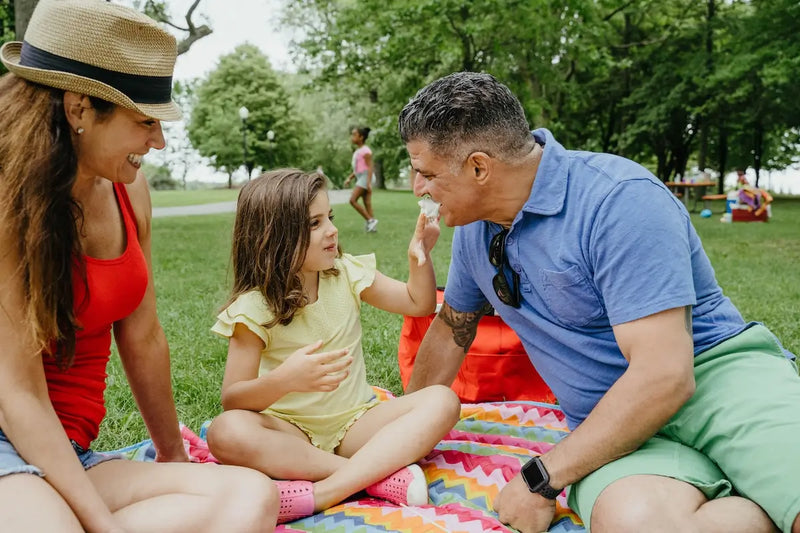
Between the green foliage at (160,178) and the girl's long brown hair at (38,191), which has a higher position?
the girl's long brown hair at (38,191)

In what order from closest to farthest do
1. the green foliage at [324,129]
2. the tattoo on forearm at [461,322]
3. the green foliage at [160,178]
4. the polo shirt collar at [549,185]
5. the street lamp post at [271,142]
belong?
the polo shirt collar at [549,185] → the tattoo on forearm at [461,322] → the green foliage at [324,129] → the street lamp post at [271,142] → the green foliage at [160,178]


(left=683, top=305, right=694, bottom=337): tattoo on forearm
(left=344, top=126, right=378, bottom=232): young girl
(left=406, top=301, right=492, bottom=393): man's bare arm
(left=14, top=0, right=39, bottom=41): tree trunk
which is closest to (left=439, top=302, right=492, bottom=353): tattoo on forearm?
(left=406, top=301, right=492, bottom=393): man's bare arm

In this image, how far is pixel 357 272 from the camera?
2.97 meters

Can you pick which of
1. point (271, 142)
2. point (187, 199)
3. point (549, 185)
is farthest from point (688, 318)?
point (271, 142)

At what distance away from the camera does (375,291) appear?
9.84 ft

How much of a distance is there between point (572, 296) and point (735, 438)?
608 millimetres

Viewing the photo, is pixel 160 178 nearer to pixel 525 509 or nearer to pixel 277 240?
pixel 277 240

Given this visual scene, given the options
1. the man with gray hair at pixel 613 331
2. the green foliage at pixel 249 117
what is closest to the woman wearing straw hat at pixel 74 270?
the man with gray hair at pixel 613 331

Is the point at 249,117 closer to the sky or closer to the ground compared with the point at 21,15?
closer to the ground

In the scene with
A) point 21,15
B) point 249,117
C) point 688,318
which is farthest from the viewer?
point 249,117

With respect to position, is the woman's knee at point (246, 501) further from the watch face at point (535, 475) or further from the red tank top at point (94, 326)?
the watch face at point (535, 475)

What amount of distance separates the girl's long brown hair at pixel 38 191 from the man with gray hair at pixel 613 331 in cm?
108

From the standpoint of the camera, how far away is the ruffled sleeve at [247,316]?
254cm

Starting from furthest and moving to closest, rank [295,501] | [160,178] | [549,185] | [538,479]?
[160,178] < [295,501] < [549,185] < [538,479]
